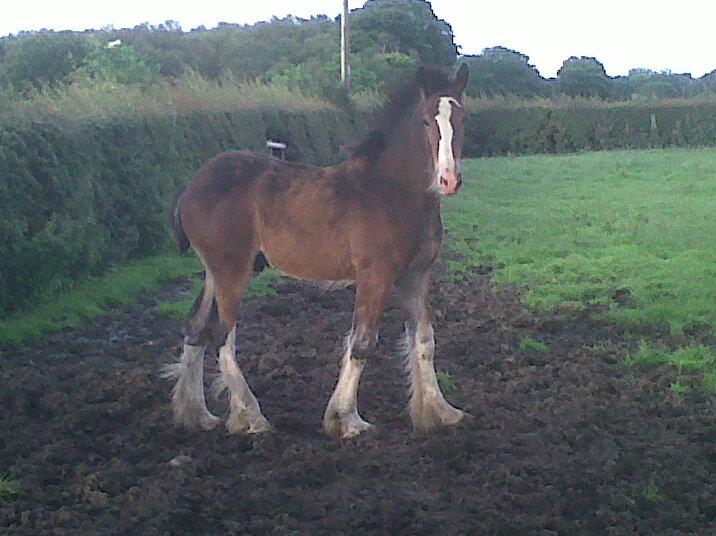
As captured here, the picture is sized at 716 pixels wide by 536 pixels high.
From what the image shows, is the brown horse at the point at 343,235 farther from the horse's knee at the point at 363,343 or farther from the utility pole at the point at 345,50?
the utility pole at the point at 345,50

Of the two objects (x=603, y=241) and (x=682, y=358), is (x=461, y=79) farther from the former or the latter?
(x=603, y=241)

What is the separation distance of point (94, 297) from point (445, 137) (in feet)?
18.1

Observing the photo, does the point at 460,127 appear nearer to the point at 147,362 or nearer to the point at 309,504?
the point at 309,504

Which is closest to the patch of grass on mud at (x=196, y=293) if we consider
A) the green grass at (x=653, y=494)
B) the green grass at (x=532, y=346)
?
the green grass at (x=532, y=346)

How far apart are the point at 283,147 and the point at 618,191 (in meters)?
7.80

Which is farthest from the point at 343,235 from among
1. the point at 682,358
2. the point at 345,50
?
the point at 345,50

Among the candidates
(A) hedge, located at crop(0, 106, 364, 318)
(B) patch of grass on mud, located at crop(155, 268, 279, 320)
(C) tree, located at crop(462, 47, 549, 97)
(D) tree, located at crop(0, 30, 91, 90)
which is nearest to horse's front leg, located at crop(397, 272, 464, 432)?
(B) patch of grass on mud, located at crop(155, 268, 279, 320)

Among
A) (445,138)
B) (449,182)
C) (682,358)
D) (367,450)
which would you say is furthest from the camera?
(682,358)

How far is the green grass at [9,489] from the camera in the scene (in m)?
4.59

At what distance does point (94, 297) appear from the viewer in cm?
938

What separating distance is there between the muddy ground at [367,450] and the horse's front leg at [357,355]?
16cm

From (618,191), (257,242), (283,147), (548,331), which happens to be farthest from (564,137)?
(257,242)

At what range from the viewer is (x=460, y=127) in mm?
5164

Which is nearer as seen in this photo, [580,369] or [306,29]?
[580,369]
